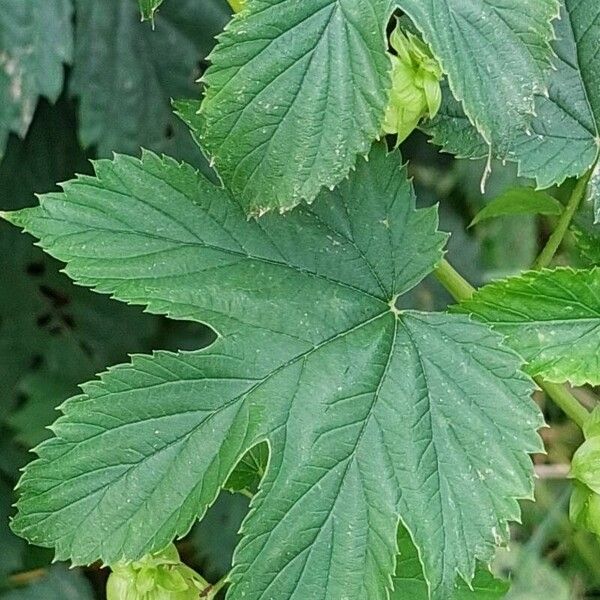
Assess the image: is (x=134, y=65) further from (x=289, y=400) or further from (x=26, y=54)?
(x=289, y=400)

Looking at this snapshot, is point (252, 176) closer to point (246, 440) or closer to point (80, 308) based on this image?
point (246, 440)

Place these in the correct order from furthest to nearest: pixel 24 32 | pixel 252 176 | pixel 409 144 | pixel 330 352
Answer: pixel 409 144 < pixel 24 32 < pixel 330 352 < pixel 252 176

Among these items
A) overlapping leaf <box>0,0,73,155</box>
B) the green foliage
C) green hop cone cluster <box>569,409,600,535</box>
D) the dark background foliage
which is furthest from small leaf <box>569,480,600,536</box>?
the green foliage

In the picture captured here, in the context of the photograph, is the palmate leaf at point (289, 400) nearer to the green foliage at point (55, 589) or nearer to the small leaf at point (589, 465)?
the small leaf at point (589, 465)

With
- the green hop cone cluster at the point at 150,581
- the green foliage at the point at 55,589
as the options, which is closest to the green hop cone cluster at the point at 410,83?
the green hop cone cluster at the point at 150,581

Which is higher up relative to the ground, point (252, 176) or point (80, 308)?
point (252, 176)

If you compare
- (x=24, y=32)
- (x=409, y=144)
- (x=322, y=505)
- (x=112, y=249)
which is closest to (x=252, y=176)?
(x=112, y=249)
